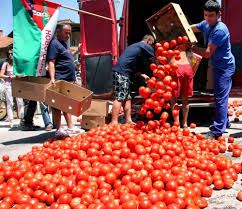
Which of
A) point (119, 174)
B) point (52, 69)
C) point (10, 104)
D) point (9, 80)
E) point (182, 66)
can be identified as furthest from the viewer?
point (9, 80)

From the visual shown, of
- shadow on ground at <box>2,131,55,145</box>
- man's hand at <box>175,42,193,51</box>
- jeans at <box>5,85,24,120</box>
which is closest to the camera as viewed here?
man's hand at <box>175,42,193,51</box>

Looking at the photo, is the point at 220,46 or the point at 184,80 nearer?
the point at 220,46

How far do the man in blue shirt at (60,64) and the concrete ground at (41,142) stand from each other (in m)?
0.57

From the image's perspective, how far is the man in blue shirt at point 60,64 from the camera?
20.5 feet

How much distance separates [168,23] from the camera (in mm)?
6211

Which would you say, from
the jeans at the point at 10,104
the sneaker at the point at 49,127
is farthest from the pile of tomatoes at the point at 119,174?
the jeans at the point at 10,104

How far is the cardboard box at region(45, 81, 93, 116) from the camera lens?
A: 5.48 m

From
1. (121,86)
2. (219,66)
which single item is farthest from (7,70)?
(219,66)

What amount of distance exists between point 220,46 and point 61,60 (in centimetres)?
289

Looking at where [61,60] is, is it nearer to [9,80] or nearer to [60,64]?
[60,64]

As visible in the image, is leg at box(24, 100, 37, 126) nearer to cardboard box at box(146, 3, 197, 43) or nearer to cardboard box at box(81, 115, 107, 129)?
cardboard box at box(81, 115, 107, 129)

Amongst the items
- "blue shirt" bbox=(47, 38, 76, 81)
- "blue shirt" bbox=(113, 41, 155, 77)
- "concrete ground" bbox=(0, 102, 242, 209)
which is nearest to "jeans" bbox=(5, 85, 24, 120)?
"concrete ground" bbox=(0, 102, 242, 209)

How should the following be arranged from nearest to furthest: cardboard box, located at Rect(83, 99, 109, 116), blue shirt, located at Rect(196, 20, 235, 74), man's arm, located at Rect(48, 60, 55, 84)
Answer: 1. blue shirt, located at Rect(196, 20, 235, 74)
2. man's arm, located at Rect(48, 60, 55, 84)
3. cardboard box, located at Rect(83, 99, 109, 116)

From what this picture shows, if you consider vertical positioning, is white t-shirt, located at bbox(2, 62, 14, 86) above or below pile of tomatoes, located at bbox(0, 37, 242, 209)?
above
